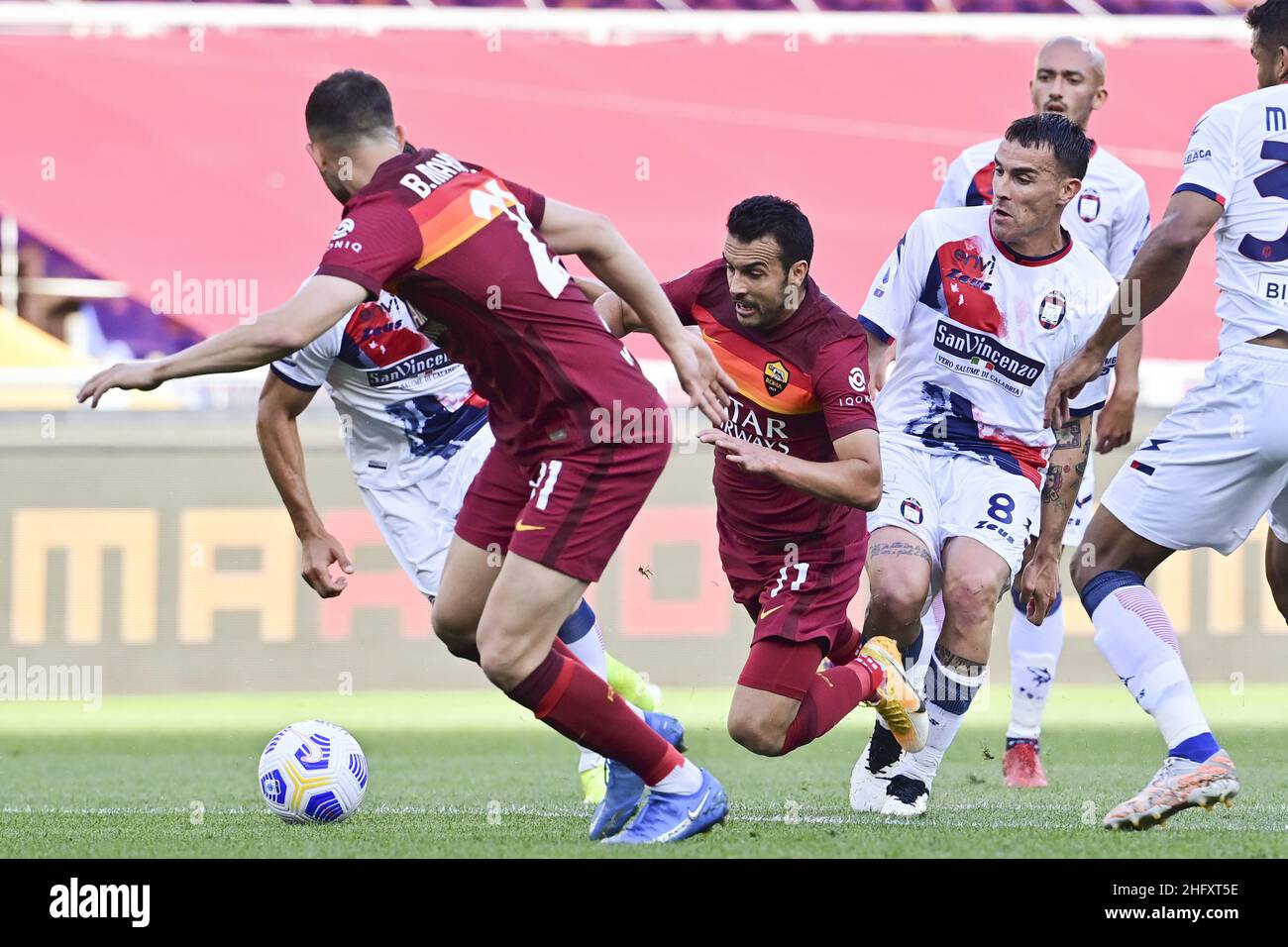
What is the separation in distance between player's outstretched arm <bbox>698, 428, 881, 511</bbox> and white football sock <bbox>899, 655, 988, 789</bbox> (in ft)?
2.93

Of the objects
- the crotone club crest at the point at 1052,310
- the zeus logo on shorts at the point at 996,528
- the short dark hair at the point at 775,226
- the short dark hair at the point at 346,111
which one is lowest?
the zeus logo on shorts at the point at 996,528

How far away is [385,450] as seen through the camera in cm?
664

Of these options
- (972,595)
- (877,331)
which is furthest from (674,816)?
(877,331)

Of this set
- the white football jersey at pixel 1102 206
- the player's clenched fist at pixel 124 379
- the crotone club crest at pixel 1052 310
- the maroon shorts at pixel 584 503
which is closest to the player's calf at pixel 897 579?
the crotone club crest at pixel 1052 310

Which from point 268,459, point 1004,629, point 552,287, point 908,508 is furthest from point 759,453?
point 1004,629

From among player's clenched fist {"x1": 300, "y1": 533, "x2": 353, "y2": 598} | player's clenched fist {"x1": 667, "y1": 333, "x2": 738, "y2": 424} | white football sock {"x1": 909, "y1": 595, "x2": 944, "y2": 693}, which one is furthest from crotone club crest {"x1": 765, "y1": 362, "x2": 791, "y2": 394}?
player's clenched fist {"x1": 300, "y1": 533, "x2": 353, "y2": 598}

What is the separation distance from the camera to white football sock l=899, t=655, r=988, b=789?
544 centimetres

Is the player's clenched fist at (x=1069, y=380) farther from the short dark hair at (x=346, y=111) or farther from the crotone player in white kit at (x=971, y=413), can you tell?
the short dark hair at (x=346, y=111)

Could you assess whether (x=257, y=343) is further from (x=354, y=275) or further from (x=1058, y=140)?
(x=1058, y=140)

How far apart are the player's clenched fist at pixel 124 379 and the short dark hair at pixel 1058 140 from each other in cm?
298

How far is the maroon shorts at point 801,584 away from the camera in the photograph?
5305mm

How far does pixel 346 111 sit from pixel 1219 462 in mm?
2753

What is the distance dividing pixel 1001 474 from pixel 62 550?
23.5 feet

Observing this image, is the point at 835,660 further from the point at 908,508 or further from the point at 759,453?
the point at 759,453
